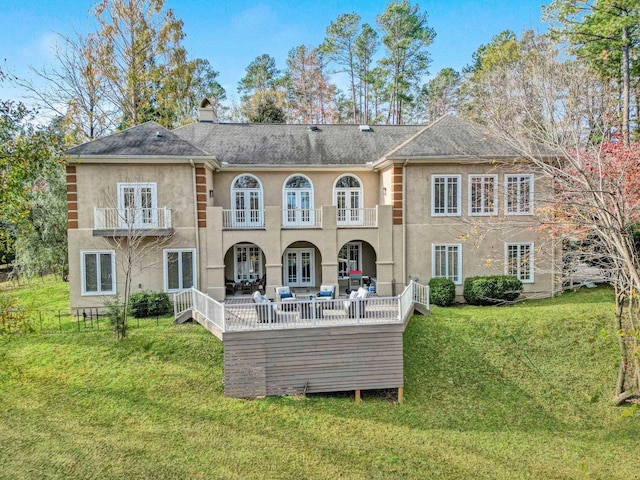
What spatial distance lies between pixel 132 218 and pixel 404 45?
94.1ft

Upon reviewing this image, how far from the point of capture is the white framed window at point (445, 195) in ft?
55.5

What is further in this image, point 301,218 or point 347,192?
point 347,192

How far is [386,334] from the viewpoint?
1168cm

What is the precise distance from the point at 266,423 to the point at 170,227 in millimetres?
8933

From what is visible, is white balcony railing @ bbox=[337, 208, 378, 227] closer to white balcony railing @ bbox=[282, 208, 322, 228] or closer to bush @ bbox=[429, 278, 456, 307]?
white balcony railing @ bbox=[282, 208, 322, 228]

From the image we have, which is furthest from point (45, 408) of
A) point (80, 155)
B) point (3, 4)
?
point (3, 4)

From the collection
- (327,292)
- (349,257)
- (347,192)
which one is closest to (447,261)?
(349,257)

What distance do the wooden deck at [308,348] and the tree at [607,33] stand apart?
41.2 ft

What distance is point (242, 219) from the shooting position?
1752cm

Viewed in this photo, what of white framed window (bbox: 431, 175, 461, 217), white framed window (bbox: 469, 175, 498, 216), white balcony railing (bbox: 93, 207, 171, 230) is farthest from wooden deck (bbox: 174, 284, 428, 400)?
white framed window (bbox: 469, 175, 498, 216)

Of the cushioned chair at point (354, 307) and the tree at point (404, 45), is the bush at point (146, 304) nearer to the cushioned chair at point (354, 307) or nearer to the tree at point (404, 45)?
the cushioned chair at point (354, 307)

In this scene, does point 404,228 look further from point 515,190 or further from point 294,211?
point 515,190

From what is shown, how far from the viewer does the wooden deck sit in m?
11.2

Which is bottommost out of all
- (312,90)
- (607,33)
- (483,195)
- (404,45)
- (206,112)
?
(483,195)
